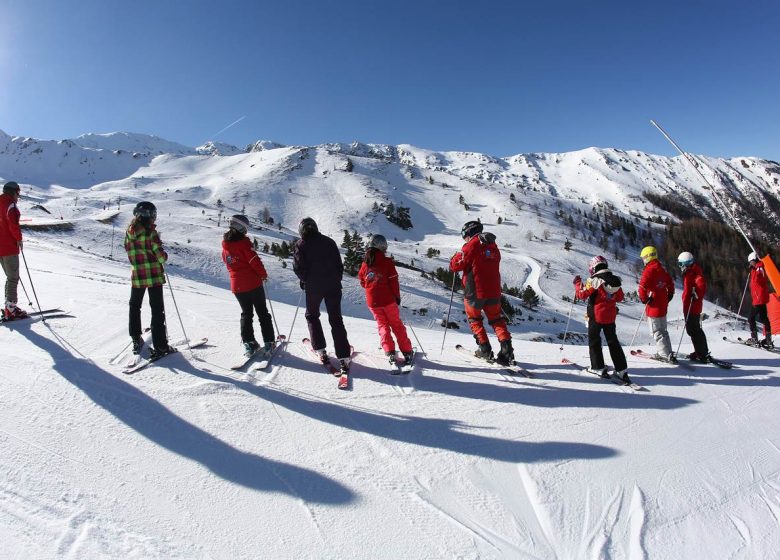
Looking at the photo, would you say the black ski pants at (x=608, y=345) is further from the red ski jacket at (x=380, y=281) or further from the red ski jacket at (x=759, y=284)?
the red ski jacket at (x=759, y=284)

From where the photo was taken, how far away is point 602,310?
5535 millimetres

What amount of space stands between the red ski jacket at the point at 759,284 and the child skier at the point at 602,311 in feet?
17.8

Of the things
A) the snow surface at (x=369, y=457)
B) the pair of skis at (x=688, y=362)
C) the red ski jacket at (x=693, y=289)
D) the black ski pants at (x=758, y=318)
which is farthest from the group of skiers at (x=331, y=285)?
the black ski pants at (x=758, y=318)

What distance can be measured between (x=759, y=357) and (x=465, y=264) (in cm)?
626

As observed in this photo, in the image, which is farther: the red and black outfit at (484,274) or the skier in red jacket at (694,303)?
the skier in red jacket at (694,303)

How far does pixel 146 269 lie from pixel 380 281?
3.03 metres

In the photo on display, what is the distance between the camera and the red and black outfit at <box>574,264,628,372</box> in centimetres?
543

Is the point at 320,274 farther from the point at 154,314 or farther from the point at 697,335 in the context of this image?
the point at 697,335

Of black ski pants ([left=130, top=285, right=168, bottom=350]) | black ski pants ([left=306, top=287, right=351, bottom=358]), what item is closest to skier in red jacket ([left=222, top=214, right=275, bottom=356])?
black ski pants ([left=306, top=287, right=351, bottom=358])

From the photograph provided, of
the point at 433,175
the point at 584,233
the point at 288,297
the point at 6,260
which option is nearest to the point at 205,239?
the point at 288,297

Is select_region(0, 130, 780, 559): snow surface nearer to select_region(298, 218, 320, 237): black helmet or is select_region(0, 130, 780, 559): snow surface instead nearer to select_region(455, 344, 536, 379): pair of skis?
select_region(455, 344, 536, 379): pair of skis

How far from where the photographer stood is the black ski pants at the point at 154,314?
5.14 m

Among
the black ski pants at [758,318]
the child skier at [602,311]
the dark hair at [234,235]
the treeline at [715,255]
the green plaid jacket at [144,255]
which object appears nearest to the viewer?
the green plaid jacket at [144,255]

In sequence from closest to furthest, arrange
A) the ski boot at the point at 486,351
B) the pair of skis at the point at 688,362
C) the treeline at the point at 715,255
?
the ski boot at the point at 486,351 < the pair of skis at the point at 688,362 < the treeline at the point at 715,255
